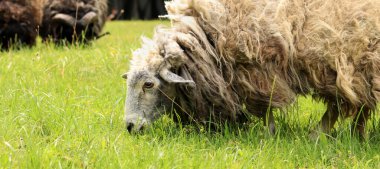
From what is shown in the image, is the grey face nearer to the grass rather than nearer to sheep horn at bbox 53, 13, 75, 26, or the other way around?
the grass

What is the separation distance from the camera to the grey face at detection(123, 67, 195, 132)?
4.50 metres

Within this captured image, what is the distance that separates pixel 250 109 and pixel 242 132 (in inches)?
6.6

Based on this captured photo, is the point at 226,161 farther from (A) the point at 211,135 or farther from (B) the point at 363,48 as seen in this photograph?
(B) the point at 363,48

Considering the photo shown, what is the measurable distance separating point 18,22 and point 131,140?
5.85 meters

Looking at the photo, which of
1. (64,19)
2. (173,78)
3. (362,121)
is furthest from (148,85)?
(64,19)

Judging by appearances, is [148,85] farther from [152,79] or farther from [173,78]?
[173,78]

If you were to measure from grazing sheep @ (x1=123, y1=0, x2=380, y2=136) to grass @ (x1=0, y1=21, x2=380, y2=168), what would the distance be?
0.67 feet

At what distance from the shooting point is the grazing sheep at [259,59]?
14.5 ft

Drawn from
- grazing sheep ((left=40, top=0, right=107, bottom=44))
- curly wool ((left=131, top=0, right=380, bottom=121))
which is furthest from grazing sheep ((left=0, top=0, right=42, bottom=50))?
curly wool ((left=131, top=0, right=380, bottom=121))

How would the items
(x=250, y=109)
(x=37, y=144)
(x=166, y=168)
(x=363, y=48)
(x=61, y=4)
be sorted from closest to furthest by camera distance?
(x=166, y=168) < (x=37, y=144) < (x=363, y=48) < (x=250, y=109) < (x=61, y=4)

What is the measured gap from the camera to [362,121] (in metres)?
4.82

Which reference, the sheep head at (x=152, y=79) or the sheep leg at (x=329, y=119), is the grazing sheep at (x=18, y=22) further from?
the sheep leg at (x=329, y=119)

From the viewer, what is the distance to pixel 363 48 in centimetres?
440

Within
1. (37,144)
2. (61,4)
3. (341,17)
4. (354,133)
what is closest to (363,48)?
(341,17)
